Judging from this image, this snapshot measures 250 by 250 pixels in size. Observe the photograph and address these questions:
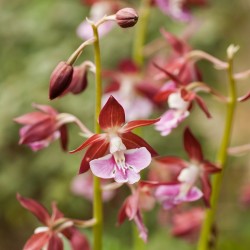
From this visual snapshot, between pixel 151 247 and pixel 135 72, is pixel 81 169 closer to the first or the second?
pixel 135 72

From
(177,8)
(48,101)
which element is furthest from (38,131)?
(48,101)

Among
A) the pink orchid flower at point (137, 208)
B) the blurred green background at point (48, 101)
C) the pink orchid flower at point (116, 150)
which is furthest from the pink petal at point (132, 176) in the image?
the blurred green background at point (48, 101)

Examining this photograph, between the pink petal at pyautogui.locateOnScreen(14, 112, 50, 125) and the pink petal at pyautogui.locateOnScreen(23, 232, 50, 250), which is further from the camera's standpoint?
the pink petal at pyautogui.locateOnScreen(14, 112, 50, 125)

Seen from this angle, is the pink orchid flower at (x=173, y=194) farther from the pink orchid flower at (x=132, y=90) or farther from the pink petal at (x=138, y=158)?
the pink orchid flower at (x=132, y=90)

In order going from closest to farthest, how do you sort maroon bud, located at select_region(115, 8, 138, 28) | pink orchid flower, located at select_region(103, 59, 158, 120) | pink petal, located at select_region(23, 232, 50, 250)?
maroon bud, located at select_region(115, 8, 138, 28)
pink petal, located at select_region(23, 232, 50, 250)
pink orchid flower, located at select_region(103, 59, 158, 120)

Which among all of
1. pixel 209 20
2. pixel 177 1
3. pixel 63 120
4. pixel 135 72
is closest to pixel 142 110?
pixel 135 72

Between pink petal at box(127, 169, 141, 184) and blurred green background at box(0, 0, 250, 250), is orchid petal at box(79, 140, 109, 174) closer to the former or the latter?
pink petal at box(127, 169, 141, 184)

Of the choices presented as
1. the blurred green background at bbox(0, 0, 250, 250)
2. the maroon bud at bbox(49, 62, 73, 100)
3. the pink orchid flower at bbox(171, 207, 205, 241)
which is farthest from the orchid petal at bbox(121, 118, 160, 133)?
the blurred green background at bbox(0, 0, 250, 250)
